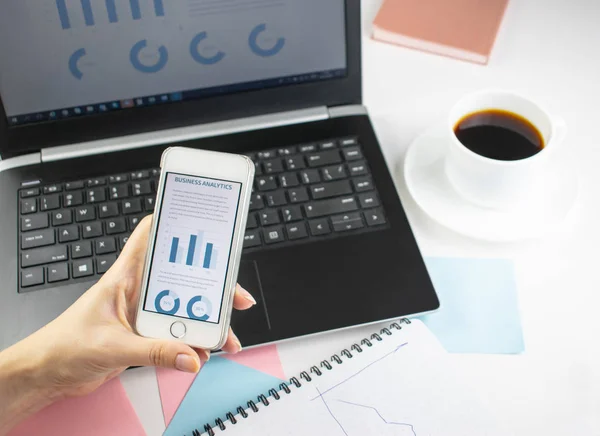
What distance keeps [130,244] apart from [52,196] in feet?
0.56

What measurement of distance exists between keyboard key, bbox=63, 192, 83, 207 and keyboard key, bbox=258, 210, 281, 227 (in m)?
0.18

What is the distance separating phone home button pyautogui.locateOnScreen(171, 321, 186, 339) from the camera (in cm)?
52

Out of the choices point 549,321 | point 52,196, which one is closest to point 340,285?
point 549,321

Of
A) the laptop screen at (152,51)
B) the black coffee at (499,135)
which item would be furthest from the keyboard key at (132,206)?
the black coffee at (499,135)

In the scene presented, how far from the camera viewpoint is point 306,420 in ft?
1.79

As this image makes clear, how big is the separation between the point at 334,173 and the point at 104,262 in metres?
0.25

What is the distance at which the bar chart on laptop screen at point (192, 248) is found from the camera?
1.70 feet

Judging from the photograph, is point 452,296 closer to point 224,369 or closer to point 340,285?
point 340,285

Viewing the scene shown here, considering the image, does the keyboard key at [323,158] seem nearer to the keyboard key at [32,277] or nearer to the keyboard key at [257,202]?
the keyboard key at [257,202]

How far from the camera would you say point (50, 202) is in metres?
0.68

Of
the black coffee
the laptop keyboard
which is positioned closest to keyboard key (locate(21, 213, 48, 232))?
the laptop keyboard

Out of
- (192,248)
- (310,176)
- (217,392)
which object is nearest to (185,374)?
(217,392)

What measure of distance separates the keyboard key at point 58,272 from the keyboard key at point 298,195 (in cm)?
23

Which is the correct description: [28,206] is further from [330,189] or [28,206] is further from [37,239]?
[330,189]
